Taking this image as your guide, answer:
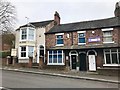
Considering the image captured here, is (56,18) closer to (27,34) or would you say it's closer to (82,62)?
(27,34)

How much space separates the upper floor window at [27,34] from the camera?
30916 mm

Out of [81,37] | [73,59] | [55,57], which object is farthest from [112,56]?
[55,57]

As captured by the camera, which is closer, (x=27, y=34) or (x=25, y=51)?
(x=25, y=51)

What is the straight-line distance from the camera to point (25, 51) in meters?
30.6

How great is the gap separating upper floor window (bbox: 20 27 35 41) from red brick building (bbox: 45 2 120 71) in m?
3.26

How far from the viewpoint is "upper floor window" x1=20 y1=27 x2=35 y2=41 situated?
30.9 meters

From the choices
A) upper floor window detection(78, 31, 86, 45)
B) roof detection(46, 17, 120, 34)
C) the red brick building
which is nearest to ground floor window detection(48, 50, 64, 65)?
the red brick building

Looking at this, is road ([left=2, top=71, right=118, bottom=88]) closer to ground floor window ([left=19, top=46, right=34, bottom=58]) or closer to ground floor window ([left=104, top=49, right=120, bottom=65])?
ground floor window ([left=104, top=49, right=120, bottom=65])

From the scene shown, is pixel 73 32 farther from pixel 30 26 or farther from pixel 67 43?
pixel 30 26

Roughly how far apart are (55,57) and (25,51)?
5.79 meters

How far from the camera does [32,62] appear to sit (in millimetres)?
29078

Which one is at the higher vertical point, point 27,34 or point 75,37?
point 27,34

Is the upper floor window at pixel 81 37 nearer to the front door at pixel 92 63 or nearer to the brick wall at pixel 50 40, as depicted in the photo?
the front door at pixel 92 63

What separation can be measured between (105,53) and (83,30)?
15.9ft
